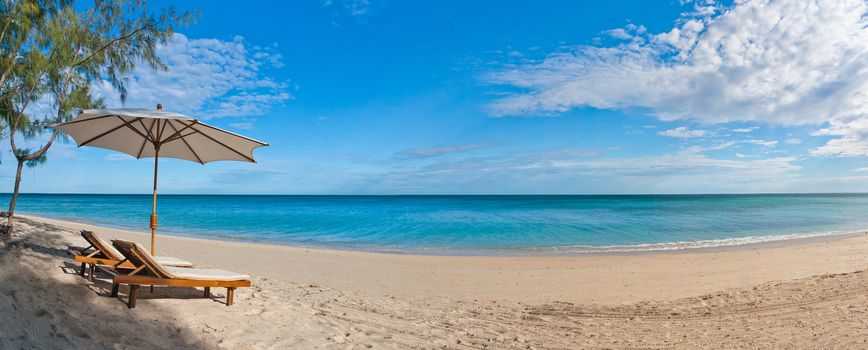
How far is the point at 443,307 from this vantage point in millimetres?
7148

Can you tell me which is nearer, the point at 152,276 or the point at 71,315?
the point at 71,315

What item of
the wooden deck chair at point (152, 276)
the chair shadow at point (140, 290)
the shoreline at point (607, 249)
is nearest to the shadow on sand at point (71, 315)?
the chair shadow at point (140, 290)

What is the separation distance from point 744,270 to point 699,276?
185cm

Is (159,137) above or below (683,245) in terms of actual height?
above

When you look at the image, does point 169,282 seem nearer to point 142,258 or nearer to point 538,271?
point 142,258

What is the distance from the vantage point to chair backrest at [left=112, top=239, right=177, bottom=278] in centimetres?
470

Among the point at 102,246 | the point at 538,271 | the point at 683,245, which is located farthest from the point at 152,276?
the point at 683,245

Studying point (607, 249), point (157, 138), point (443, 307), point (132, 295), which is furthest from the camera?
point (607, 249)

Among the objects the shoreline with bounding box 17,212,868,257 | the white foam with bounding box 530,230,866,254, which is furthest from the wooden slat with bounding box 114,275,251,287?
the white foam with bounding box 530,230,866,254

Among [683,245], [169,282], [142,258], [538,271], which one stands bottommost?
[538,271]

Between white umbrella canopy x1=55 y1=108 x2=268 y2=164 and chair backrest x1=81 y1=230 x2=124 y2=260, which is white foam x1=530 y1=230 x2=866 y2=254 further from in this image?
chair backrest x1=81 y1=230 x2=124 y2=260

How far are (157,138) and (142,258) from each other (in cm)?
262

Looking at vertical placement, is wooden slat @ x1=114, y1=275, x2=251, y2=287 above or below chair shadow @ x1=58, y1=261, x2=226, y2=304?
above

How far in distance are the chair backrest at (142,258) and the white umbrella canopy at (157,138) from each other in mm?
1554
